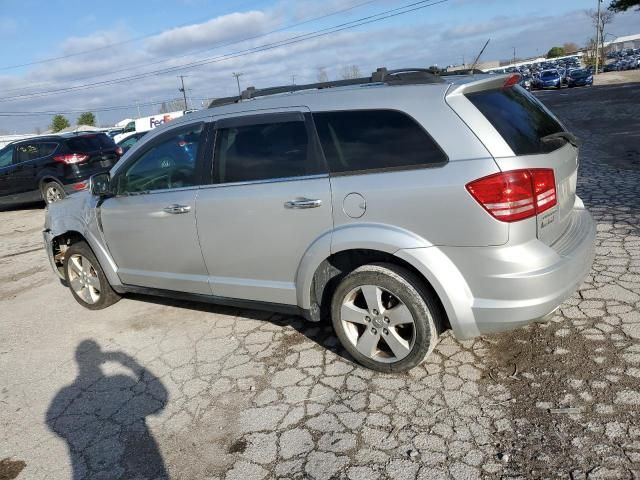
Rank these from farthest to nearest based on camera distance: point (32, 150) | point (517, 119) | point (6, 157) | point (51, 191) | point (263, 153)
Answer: point (6, 157), point (32, 150), point (51, 191), point (263, 153), point (517, 119)

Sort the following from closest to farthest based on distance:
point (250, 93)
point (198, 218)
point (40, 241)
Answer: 1. point (198, 218)
2. point (250, 93)
3. point (40, 241)

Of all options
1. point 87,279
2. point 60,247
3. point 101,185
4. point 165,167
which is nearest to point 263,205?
point 165,167

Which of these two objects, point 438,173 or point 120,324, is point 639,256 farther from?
point 120,324

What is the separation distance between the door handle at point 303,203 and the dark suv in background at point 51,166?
30.4ft

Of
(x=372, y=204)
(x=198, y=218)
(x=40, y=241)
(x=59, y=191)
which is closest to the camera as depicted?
(x=372, y=204)

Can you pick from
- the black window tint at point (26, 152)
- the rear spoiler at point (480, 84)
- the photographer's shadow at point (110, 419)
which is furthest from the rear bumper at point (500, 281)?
the black window tint at point (26, 152)

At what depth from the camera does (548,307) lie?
287cm

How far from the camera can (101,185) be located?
4.49 m

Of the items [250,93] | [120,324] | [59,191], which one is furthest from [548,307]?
[59,191]

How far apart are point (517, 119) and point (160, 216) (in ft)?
8.94

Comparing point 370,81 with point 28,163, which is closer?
point 370,81

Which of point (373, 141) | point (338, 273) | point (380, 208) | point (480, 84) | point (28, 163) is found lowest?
point (338, 273)

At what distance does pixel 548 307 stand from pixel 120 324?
369cm

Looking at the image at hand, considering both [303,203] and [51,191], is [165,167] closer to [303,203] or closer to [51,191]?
[303,203]
